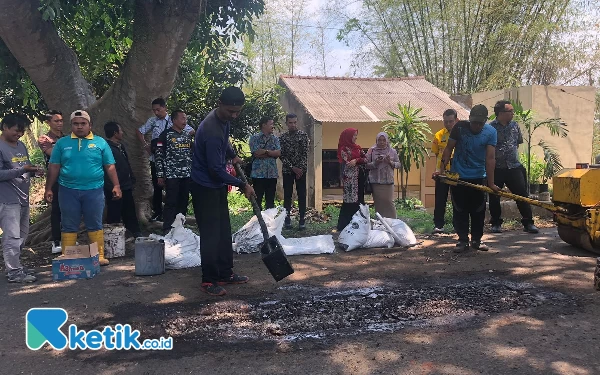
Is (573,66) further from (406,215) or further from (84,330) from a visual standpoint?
(84,330)

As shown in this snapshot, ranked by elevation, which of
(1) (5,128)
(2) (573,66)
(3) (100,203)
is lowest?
(3) (100,203)

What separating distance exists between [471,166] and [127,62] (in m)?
4.85

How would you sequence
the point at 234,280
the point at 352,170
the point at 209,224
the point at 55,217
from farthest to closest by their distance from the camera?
the point at 352,170 → the point at 55,217 → the point at 234,280 → the point at 209,224

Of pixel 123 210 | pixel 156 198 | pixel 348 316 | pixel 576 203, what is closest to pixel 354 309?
pixel 348 316

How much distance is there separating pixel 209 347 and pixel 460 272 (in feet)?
9.62

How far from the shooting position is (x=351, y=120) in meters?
12.5

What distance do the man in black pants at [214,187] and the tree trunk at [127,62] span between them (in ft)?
8.81

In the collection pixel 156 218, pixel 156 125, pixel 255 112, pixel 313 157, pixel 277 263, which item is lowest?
pixel 277 263

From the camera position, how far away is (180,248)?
562cm

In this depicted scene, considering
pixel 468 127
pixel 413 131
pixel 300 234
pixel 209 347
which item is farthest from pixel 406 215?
pixel 209 347

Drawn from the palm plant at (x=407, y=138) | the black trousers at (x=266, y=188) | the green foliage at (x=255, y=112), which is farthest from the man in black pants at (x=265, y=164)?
the palm plant at (x=407, y=138)

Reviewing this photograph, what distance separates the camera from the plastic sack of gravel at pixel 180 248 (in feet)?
18.0

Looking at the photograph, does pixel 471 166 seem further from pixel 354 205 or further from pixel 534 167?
pixel 534 167

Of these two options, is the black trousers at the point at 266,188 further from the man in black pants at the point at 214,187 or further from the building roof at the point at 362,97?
the building roof at the point at 362,97
